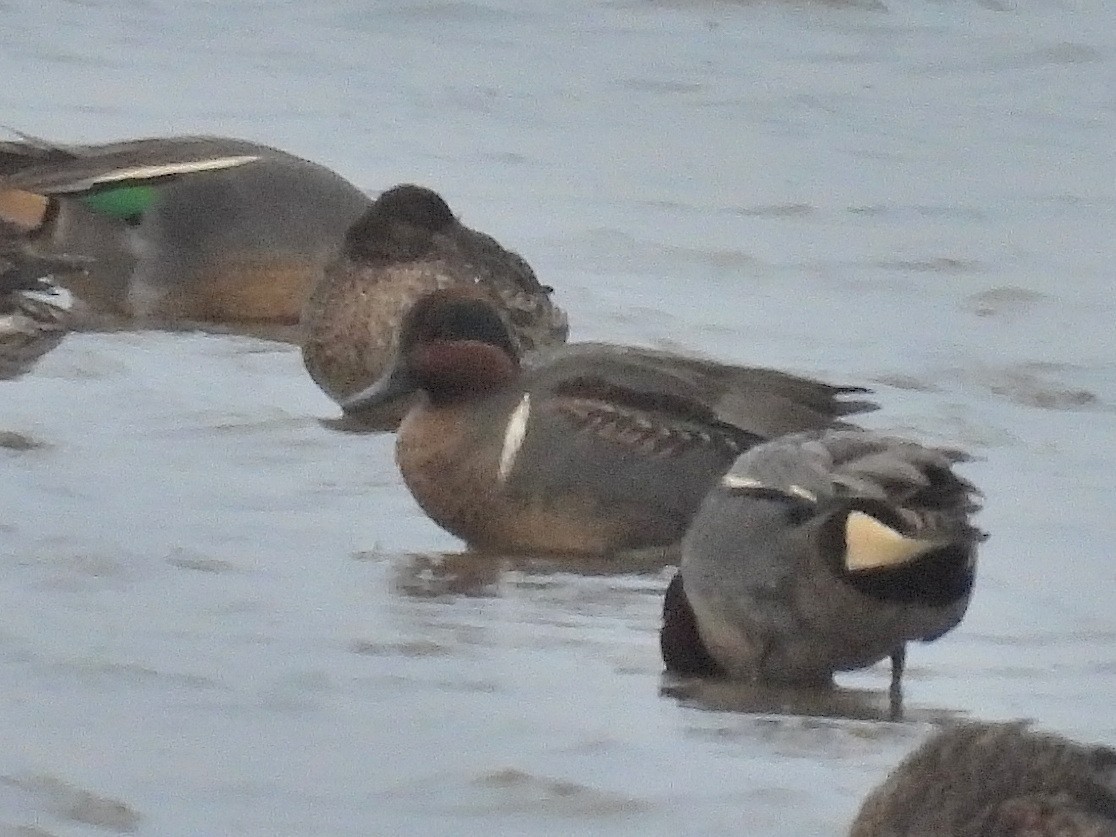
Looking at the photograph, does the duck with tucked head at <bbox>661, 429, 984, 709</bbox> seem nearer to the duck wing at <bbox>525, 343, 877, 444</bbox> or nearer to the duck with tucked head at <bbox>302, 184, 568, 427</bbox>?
the duck wing at <bbox>525, 343, 877, 444</bbox>

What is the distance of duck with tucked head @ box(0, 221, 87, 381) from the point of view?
28.9ft

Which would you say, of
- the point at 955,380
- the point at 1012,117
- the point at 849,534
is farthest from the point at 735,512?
the point at 1012,117

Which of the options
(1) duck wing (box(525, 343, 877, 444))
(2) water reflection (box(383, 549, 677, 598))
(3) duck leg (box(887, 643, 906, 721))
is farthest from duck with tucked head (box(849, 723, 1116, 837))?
(1) duck wing (box(525, 343, 877, 444))

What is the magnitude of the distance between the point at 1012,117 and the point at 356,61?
2690 mm

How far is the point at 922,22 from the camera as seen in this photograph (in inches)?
591

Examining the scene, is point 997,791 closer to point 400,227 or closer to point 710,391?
point 710,391

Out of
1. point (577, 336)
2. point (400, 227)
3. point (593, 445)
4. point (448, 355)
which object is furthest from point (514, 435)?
point (577, 336)

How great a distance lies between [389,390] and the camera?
7766 millimetres

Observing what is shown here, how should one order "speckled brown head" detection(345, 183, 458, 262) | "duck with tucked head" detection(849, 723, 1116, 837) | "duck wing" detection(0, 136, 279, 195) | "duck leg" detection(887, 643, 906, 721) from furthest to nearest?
"duck wing" detection(0, 136, 279, 195) < "speckled brown head" detection(345, 183, 458, 262) < "duck leg" detection(887, 643, 906, 721) < "duck with tucked head" detection(849, 723, 1116, 837)

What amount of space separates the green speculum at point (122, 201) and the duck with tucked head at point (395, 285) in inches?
40.5

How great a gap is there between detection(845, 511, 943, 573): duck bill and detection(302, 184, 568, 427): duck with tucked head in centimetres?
287

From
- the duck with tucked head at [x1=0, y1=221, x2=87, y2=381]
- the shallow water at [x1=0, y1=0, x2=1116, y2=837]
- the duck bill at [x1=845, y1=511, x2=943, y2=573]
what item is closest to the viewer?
the shallow water at [x1=0, y1=0, x2=1116, y2=837]

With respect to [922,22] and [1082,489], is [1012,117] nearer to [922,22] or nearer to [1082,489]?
[922,22]

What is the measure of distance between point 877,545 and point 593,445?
61.5 inches
